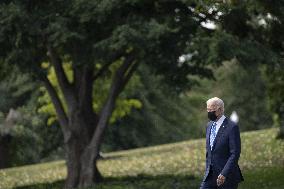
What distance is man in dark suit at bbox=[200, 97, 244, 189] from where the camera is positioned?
9.50 meters

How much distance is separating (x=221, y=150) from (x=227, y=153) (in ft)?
0.33

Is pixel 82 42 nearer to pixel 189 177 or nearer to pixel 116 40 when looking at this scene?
pixel 116 40

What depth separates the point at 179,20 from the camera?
58.4 ft

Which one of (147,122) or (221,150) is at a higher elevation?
(221,150)

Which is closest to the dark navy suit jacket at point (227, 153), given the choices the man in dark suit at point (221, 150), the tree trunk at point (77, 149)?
the man in dark suit at point (221, 150)

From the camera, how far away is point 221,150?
9.65 meters

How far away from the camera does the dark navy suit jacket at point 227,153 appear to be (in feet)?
31.1

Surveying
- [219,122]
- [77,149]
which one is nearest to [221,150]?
[219,122]

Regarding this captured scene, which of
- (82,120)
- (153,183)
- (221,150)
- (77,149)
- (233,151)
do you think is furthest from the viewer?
(82,120)

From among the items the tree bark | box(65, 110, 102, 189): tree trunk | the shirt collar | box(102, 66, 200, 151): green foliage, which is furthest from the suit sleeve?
box(102, 66, 200, 151): green foliage

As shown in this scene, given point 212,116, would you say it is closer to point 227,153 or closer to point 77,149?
point 227,153

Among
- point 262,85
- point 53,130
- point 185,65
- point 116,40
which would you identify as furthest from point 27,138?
point 262,85

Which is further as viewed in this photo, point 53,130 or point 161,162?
point 53,130

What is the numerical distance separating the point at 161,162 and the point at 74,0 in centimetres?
1356
